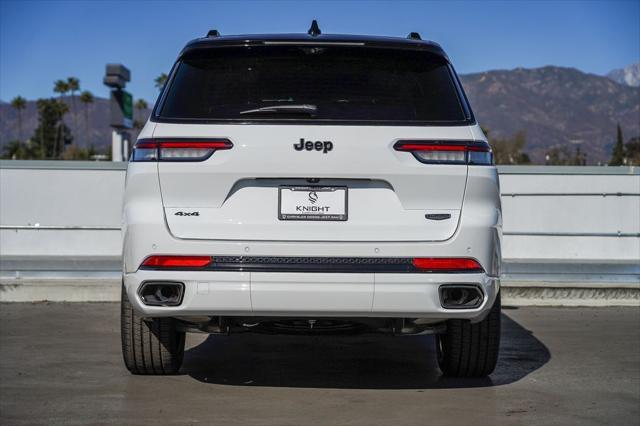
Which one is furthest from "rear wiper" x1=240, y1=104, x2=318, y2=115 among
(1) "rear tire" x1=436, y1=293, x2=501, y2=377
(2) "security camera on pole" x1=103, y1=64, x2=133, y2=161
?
(2) "security camera on pole" x1=103, y1=64, x2=133, y2=161

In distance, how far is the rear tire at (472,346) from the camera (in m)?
5.97

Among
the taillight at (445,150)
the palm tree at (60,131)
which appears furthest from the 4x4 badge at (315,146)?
the palm tree at (60,131)

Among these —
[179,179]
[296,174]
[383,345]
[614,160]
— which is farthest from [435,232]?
[614,160]

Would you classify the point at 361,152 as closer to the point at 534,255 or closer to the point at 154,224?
the point at 154,224

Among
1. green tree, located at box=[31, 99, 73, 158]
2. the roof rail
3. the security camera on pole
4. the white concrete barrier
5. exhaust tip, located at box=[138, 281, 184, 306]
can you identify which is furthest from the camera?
green tree, located at box=[31, 99, 73, 158]

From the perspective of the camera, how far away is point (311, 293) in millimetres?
5051

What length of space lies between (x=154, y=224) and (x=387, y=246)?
1.19 meters

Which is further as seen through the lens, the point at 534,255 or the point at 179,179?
the point at 534,255

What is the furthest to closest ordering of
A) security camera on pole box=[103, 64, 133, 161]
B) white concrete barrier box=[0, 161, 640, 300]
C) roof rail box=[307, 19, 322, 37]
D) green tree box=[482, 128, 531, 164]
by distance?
green tree box=[482, 128, 531, 164] < security camera on pole box=[103, 64, 133, 161] < white concrete barrier box=[0, 161, 640, 300] < roof rail box=[307, 19, 322, 37]

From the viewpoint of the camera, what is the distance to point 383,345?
7.92 meters

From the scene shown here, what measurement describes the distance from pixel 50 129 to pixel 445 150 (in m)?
182

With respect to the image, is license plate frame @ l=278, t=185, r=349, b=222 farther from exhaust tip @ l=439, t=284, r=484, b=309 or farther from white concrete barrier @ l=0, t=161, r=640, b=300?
white concrete barrier @ l=0, t=161, r=640, b=300

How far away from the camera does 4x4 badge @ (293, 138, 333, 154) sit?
16.9ft

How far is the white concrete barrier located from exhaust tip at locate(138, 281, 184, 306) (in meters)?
7.23
